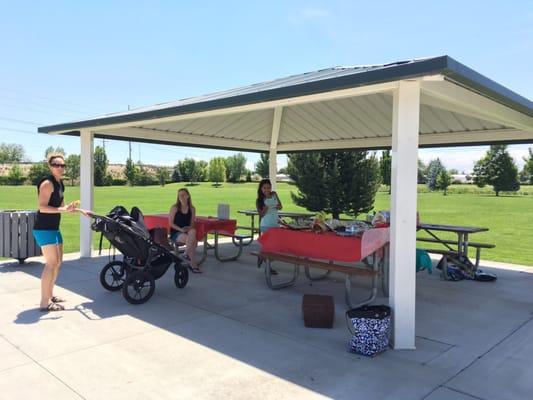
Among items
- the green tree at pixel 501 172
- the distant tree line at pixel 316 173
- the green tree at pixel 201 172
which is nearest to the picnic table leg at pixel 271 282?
the distant tree line at pixel 316 173

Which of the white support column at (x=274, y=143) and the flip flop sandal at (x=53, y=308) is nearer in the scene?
the flip flop sandal at (x=53, y=308)

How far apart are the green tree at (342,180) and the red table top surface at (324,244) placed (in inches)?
397

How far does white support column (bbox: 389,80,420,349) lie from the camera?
421 cm

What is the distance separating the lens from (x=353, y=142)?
11.5 meters

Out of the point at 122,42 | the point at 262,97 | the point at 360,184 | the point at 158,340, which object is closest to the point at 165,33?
the point at 122,42

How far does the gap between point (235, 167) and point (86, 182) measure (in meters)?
92.7

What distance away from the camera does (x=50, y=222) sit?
203 inches

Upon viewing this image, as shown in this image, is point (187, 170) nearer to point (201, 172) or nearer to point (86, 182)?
point (201, 172)

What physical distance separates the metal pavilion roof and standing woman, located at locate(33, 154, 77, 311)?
6.03 feet

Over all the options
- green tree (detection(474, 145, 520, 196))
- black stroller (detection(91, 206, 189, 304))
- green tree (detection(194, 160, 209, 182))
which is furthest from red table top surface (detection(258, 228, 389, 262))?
green tree (detection(194, 160, 209, 182))

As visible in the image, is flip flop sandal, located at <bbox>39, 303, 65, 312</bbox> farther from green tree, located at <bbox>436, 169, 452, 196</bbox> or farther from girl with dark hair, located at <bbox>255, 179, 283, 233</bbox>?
green tree, located at <bbox>436, 169, 452, 196</bbox>

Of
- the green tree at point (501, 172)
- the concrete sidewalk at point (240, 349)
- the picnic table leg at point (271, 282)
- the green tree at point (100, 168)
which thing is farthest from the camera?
the green tree at point (100, 168)

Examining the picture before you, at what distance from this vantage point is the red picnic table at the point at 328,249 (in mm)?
5484

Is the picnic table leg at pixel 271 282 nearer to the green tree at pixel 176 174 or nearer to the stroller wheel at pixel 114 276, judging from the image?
the stroller wheel at pixel 114 276
